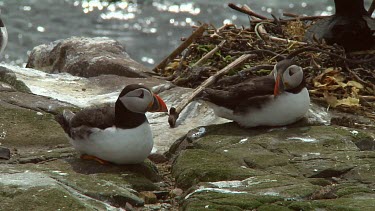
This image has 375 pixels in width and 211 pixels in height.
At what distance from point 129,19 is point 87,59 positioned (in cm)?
1117

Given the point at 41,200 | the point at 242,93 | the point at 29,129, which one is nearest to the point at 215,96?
the point at 242,93

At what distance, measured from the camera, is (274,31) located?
39.2 feet

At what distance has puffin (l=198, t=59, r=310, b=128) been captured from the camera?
29.2ft

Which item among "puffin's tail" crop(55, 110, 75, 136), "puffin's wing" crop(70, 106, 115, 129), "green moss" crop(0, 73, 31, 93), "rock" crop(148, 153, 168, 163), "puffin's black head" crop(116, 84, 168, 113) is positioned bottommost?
"rock" crop(148, 153, 168, 163)

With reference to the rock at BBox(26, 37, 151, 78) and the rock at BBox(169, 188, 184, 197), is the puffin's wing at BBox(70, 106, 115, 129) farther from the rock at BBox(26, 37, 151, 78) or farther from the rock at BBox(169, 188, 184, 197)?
the rock at BBox(26, 37, 151, 78)

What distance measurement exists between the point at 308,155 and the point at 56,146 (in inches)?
84.9

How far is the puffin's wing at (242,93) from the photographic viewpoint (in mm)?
9000

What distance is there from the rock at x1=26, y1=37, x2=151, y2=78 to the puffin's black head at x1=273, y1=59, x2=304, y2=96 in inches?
101

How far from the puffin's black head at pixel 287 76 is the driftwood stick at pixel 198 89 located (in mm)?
911

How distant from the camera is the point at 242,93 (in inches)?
358

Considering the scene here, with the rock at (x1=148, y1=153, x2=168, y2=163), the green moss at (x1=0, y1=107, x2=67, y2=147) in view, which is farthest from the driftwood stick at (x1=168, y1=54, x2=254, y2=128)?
the green moss at (x1=0, y1=107, x2=67, y2=147)

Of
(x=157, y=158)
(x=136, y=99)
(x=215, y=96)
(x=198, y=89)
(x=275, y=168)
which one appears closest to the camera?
(x=275, y=168)

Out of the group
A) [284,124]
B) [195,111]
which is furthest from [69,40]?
[284,124]

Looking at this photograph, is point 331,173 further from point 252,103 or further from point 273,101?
point 252,103
